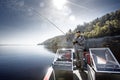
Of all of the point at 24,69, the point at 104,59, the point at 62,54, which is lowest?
the point at 24,69

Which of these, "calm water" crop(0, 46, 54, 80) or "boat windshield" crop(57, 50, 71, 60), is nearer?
"boat windshield" crop(57, 50, 71, 60)

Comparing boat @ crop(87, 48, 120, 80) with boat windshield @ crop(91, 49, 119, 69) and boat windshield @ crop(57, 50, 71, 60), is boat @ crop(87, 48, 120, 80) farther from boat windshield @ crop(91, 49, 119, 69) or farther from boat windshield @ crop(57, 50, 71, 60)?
boat windshield @ crop(57, 50, 71, 60)

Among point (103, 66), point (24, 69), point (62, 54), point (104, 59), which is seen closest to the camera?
point (103, 66)

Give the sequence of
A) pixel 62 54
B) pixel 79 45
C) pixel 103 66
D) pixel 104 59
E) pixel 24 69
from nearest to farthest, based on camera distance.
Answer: pixel 103 66 → pixel 104 59 → pixel 62 54 → pixel 79 45 → pixel 24 69

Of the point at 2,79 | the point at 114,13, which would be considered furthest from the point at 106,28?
the point at 2,79

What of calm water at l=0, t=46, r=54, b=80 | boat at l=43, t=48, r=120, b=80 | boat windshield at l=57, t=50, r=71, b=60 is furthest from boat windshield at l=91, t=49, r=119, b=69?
calm water at l=0, t=46, r=54, b=80

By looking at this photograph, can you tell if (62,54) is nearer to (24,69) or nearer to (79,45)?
(79,45)

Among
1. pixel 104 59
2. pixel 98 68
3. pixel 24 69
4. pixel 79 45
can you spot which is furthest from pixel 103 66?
pixel 24 69

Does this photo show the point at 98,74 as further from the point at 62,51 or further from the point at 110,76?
the point at 62,51

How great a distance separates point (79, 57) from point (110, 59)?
9.13 ft

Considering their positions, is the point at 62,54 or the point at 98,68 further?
the point at 62,54

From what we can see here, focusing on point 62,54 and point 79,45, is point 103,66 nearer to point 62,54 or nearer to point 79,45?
point 62,54

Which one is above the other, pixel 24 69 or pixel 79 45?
pixel 79 45

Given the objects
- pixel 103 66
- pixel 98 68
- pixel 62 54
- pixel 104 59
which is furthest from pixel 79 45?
pixel 98 68
